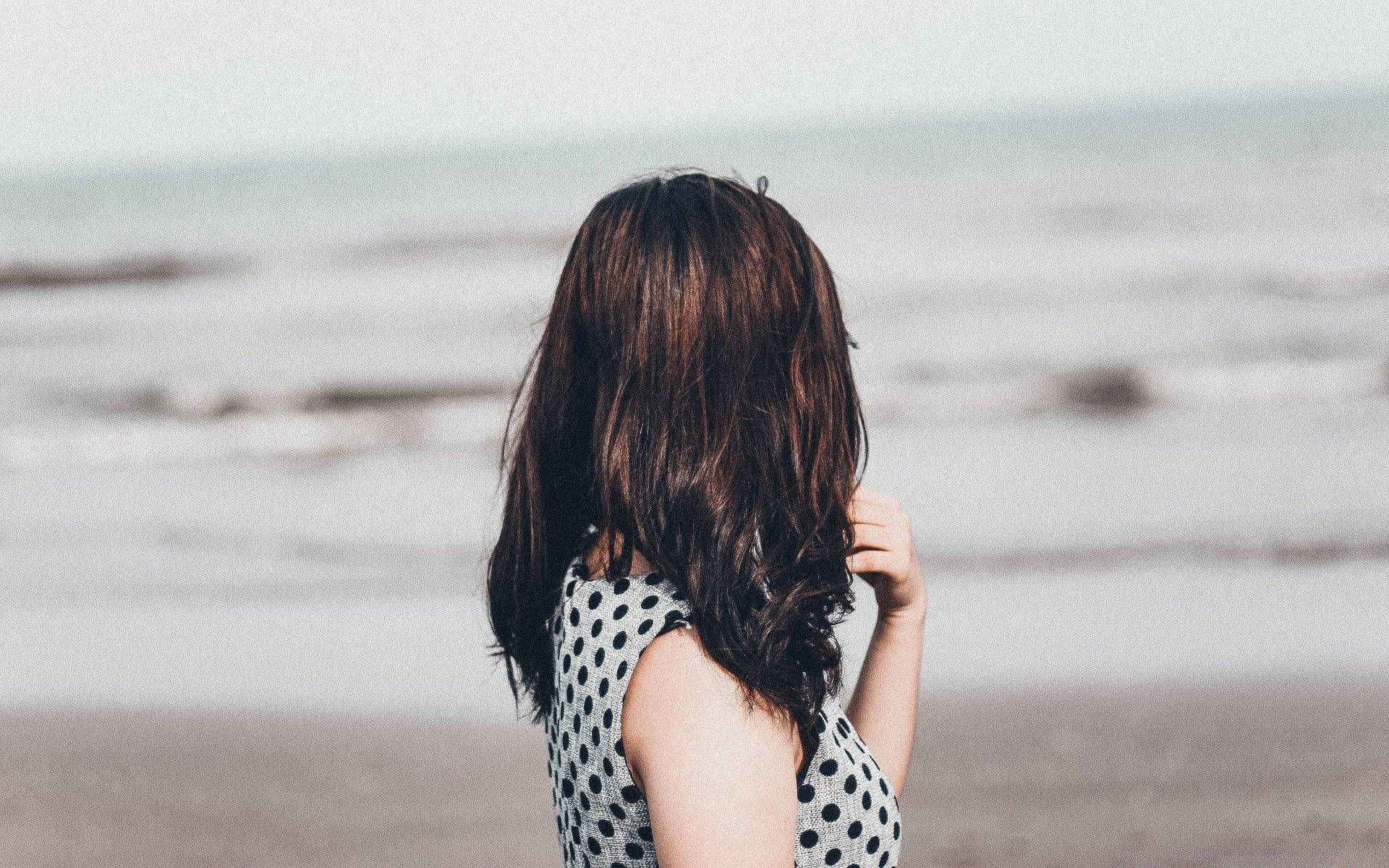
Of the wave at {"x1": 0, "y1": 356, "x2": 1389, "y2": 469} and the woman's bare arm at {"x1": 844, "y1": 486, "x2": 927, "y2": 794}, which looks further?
the wave at {"x1": 0, "y1": 356, "x2": 1389, "y2": 469}

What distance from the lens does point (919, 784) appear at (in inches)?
156

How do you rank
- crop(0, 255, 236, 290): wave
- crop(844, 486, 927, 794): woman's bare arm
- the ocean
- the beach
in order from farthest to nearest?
crop(0, 255, 236, 290): wave, the ocean, the beach, crop(844, 486, 927, 794): woman's bare arm

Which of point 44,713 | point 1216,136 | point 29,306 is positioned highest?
point 1216,136

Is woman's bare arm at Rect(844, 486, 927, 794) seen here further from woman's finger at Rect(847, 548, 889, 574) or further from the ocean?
the ocean

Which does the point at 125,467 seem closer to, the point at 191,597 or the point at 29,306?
the point at 191,597

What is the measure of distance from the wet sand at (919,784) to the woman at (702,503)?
2475mm

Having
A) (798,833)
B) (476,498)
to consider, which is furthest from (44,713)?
(798,833)

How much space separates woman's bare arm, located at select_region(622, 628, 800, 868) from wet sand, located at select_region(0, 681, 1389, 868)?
263cm

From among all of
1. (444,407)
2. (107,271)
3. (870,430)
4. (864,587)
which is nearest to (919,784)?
(864,587)

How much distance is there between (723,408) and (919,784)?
120 inches

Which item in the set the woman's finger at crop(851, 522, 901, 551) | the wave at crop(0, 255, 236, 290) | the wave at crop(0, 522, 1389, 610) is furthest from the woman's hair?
the wave at crop(0, 255, 236, 290)

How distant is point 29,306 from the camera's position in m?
16.7

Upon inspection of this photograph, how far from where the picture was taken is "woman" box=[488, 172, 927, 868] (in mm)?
1168

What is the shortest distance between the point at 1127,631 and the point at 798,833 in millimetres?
4182
